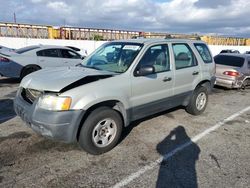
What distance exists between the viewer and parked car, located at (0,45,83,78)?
29.1 feet

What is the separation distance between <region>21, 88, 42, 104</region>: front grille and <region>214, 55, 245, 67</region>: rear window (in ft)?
26.0

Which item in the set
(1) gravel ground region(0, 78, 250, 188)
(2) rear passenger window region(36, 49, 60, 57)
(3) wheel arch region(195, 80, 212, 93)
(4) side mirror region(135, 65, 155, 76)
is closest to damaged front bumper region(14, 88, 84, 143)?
(1) gravel ground region(0, 78, 250, 188)

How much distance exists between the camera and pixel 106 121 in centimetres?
388

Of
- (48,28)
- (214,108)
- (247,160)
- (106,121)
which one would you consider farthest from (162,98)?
(48,28)

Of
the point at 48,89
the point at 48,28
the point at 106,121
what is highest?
the point at 48,28

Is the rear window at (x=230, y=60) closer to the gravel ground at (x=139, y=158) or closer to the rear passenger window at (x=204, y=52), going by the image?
the rear passenger window at (x=204, y=52)

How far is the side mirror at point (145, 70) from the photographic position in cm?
415

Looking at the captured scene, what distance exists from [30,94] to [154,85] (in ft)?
7.12

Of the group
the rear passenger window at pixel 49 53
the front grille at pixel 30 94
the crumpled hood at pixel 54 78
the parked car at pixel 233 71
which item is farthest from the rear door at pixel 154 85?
the rear passenger window at pixel 49 53

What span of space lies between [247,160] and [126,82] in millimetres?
2295

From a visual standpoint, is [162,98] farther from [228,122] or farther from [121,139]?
[228,122]

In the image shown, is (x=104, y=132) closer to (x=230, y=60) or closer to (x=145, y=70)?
(x=145, y=70)

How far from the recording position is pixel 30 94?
3934mm

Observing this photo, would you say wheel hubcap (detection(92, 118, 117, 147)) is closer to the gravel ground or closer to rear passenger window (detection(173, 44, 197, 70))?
the gravel ground
